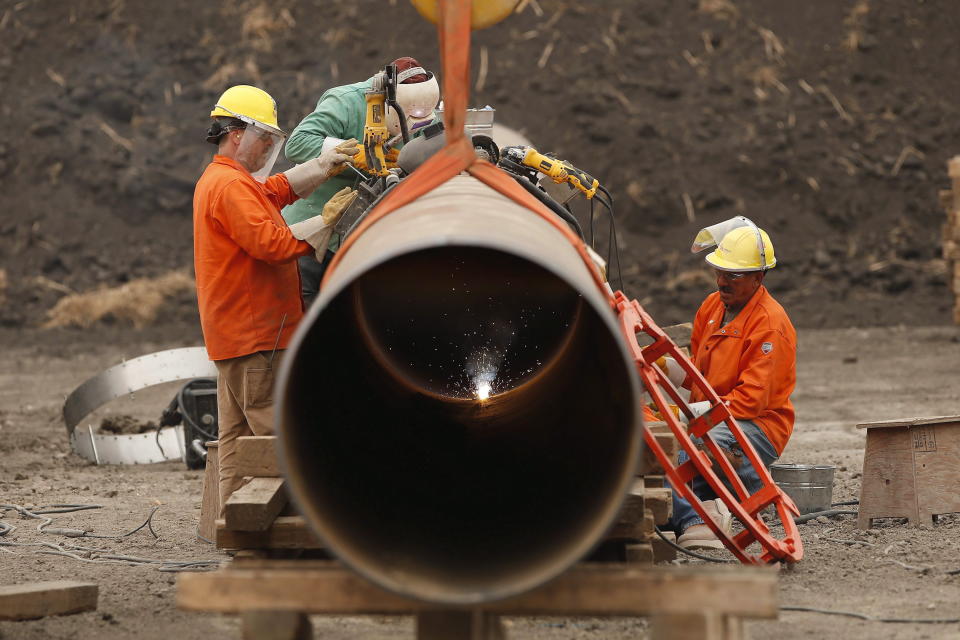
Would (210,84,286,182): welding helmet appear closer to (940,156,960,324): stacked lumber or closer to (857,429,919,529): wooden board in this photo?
(857,429,919,529): wooden board

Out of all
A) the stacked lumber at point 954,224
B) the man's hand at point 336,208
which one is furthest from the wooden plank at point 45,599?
the stacked lumber at point 954,224

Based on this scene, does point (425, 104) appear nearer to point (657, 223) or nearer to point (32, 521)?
point (32, 521)

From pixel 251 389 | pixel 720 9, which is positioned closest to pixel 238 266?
pixel 251 389

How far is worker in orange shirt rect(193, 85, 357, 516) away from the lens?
4973mm

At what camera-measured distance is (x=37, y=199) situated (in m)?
15.3

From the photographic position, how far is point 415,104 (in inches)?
223

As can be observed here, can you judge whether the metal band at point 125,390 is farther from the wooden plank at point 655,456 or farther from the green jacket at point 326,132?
the wooden plank at point 655,456

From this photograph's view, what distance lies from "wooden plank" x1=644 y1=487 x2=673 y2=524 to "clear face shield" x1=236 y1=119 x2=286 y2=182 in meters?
2.18

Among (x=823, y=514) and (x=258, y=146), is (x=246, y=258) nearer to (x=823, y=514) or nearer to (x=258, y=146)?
(x=258, y=146)

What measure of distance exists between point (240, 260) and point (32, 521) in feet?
6.59

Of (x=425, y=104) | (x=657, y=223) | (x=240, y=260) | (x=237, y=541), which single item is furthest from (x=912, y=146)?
(x=237, y=541)

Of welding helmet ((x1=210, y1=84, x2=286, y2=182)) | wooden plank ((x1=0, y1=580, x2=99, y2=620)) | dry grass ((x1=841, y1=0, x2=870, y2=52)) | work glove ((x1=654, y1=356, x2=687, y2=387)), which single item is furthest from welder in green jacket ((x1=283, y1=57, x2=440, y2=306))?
dry grass ((x1=841, y1=0, x2=870, y2=52))

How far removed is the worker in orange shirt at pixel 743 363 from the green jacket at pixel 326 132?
5.69 ft

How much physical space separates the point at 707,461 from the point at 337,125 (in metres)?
2.50
